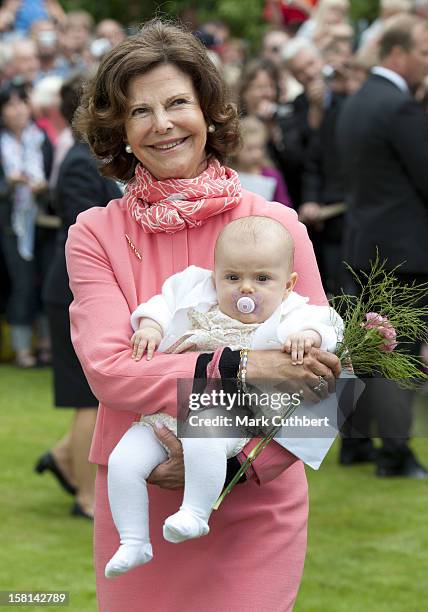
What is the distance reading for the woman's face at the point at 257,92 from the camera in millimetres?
10750

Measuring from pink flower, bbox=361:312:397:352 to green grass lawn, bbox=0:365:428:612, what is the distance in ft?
8.61

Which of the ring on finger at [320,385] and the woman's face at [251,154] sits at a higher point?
the woman's face at [251,154]

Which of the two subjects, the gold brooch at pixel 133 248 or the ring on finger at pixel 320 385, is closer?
the ring on finger at pixel 320 385

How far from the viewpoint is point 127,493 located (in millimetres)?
3066

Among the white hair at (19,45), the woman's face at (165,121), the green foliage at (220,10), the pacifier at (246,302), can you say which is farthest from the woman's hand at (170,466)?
the green foliage at (220,10)

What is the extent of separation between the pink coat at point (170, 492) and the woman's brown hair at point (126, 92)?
252mm

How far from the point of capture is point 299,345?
9.79 feet

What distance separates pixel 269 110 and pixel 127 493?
26.9 feet

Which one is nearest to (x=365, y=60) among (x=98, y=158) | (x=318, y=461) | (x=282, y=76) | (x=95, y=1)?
(x=282, y=76)

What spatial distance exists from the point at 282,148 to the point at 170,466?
25.5 feet

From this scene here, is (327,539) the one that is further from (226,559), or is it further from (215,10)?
(215,10)

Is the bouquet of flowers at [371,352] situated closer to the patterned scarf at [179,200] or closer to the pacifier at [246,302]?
the pacifier at [246,302]

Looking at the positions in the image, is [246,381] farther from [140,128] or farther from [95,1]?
[95,1]

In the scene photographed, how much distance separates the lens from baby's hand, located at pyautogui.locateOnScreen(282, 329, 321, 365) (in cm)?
298
